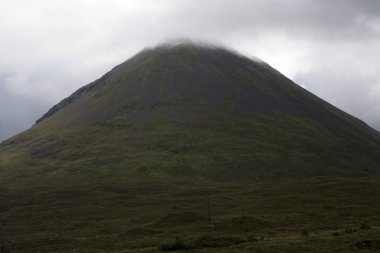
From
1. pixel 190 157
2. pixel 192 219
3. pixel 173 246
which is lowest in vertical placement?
pixel 173 246

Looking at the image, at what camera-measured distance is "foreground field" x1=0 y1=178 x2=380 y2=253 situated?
40562 millimetres

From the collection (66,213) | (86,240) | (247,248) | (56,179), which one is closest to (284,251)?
(247,248)

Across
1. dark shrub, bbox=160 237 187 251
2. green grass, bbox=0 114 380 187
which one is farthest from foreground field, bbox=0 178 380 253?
green grass, bbox=0 114 380 187

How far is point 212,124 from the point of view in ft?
656

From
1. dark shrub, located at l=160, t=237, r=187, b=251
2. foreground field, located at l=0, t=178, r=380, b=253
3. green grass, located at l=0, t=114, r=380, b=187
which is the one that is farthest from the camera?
green grass, located at l=0, t=114, r=380, b=187

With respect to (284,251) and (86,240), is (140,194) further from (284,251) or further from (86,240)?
(284,251)

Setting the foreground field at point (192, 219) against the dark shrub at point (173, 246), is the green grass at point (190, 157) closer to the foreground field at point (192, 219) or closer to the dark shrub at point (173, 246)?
the foreground field at point (192, 219)

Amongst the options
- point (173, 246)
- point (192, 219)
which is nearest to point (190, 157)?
point (192, 219)

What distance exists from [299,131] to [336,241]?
16503 cm

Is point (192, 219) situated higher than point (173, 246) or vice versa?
point (192, 219)

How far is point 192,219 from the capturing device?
62531mm

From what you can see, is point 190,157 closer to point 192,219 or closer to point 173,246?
point 192,219

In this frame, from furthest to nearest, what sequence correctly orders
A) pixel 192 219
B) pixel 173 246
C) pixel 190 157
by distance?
pixel 190 157 < pixel 192 219 < pixel 173 246

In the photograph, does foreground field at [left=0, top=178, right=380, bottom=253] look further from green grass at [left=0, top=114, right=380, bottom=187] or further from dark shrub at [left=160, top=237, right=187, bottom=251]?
green grass at [left=0, top=114, right=380, bottom=187]
